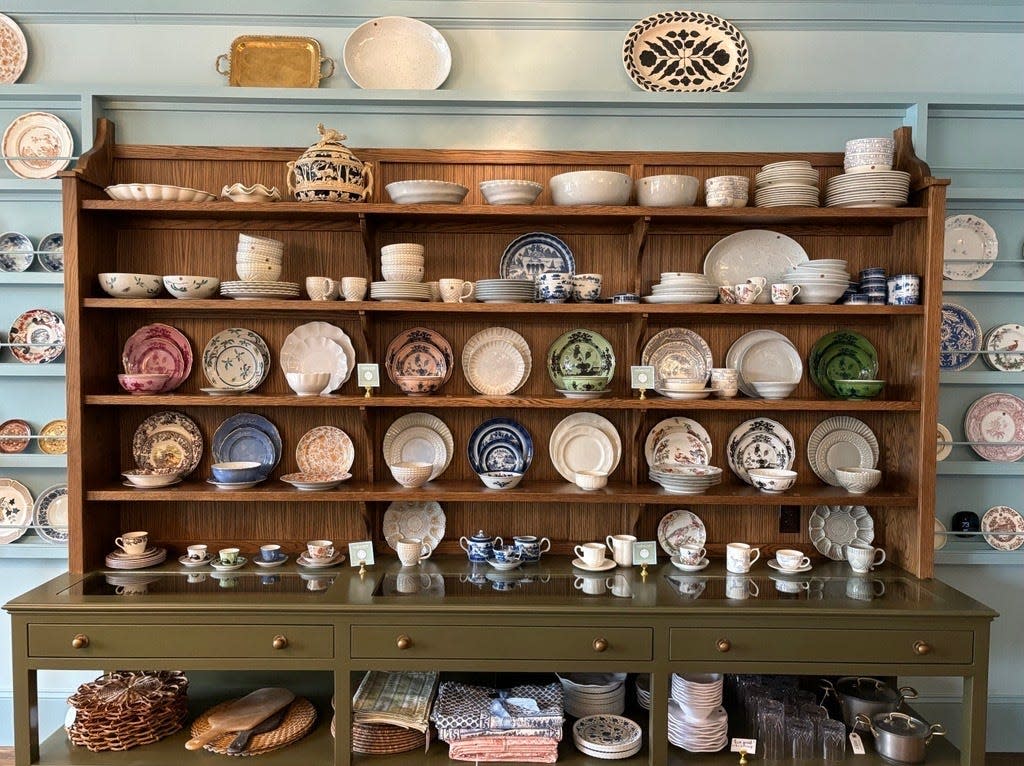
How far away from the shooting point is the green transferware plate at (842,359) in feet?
8.40

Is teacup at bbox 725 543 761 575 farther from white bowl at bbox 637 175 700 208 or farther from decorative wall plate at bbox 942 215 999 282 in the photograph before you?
decorative wall plate at bbox 942 215 999 282

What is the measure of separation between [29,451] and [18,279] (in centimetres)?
64

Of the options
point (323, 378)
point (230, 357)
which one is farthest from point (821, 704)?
point (230, 357)

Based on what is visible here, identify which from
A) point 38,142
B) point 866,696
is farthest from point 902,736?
point 38,142

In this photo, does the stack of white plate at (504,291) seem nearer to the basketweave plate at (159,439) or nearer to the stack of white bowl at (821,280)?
the stack of white bowl at (821,280)

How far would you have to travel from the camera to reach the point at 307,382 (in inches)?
95.5

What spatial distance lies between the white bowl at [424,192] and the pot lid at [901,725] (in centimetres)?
217

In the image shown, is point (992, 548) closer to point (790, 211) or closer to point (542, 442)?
point (790, 211)

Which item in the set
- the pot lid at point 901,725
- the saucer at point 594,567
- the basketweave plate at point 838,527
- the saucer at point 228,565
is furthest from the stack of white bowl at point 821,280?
the saucer at point 228,565

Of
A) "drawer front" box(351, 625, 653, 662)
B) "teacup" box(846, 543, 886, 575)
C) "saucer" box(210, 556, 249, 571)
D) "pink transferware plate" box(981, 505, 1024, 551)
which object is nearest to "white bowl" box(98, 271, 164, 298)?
"saucer" box(210, 556, 249, 571)

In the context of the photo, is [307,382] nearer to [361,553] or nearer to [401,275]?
[401,275]

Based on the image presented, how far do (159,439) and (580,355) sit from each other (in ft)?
5.23

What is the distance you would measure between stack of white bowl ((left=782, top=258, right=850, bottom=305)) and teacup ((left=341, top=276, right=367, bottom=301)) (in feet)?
4.82

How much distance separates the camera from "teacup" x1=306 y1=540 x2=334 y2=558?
2.44m
